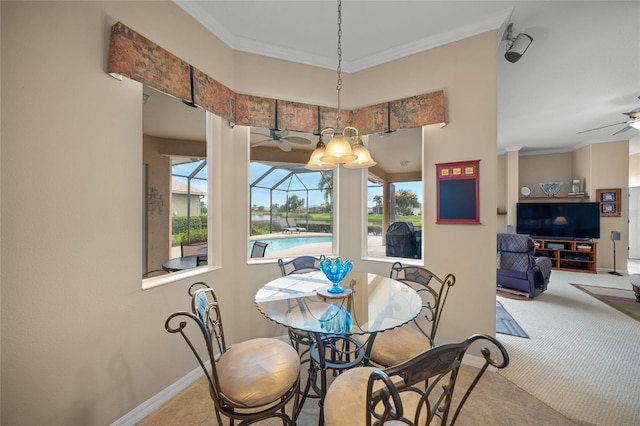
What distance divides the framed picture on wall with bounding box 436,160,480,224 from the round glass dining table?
92 cm

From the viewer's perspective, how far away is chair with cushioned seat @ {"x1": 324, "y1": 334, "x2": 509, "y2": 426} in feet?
2.46

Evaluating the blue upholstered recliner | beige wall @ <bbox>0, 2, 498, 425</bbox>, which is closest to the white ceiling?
beige wall @ <bbox>0, 2, 498, 425</bbox>

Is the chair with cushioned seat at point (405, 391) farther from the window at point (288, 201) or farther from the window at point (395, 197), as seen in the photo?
the window at point (288, 201)

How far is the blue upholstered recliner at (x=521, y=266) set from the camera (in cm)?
381

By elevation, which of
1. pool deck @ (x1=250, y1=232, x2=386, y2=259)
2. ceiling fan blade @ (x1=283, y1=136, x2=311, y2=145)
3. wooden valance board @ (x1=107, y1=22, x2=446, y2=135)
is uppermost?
wooden valance board @ (x1=107, y1=22, x2=446, y2=135)

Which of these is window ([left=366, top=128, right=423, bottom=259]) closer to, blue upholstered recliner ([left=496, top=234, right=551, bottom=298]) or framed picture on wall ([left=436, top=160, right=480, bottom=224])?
framed picture on wall ([left=436, top=160, right=480, bottom=224])

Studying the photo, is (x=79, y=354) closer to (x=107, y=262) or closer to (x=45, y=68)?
(x=107, y=262)

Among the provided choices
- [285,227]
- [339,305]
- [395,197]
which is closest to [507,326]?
[395,197]

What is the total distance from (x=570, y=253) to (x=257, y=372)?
771 centimetres

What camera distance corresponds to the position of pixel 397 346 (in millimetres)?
1592

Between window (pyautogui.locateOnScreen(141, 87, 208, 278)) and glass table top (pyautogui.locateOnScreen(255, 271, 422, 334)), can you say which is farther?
window (pyautogui.locateOnScreen(141, 87, 208, 278))

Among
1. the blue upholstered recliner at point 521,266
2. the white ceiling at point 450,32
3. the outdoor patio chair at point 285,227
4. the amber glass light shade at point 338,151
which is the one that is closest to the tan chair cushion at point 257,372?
the amber glass light shade at point 338,151

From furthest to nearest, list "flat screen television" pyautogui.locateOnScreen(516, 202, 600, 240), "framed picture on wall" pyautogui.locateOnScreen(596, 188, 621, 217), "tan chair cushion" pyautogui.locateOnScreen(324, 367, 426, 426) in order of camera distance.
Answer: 1. "flat screen television" pyautogui.locateOnScreen(516, 202, 600, 240)
2. "framed picture on wall" pyautogui.locateOnScreen(596, 188, 621, 217)
3. "tan chair cushion" pyautogui.locateOnScreen(324, 367, 426, 426)

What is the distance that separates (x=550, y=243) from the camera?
5949 millimetres
